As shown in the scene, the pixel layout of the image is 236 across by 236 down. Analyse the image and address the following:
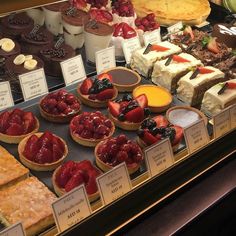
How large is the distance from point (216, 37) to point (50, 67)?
1.31 metres

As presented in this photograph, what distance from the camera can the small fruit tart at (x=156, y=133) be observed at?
225 centimetres

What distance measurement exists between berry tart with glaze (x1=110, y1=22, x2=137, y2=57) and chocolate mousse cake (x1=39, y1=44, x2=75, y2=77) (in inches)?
15.2

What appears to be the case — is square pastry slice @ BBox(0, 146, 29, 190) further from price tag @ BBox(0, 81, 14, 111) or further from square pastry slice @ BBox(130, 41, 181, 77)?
square pastry slice @ BBox(130, 41, 181, 77)

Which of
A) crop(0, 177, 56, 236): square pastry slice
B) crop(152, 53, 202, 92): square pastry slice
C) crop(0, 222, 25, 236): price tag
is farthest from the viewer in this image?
crop(152, 53, 202, 92): square pastry slice

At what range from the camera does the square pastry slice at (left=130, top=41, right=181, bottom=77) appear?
2.91m

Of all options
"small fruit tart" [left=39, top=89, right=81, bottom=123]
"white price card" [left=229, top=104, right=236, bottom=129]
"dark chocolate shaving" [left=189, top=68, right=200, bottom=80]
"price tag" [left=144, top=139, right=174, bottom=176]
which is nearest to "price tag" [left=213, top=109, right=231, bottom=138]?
"white price card" [left=229, top=104, right=236, bottom=129]

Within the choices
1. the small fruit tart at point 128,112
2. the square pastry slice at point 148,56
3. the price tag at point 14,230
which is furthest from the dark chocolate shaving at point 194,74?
the price tag at point 14,230

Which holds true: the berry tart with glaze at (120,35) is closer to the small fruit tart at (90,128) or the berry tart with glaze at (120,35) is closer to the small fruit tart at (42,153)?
the small fruit tart at (90,128)

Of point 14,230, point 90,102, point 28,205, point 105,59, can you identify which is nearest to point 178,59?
point 105,59

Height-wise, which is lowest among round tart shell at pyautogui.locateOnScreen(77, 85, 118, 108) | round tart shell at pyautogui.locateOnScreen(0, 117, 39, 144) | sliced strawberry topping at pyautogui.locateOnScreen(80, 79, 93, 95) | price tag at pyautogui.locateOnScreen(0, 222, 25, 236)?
round tart shell at pyautogui.locateOnScreen(77, 85, 118, 108)

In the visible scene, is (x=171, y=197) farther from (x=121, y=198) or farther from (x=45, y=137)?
(x=45, y=137)

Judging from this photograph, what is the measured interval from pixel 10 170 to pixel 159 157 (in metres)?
0.66

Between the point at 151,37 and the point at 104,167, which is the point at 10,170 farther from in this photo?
the point at 151,37

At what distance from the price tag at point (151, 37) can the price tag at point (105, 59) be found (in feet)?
1.21
